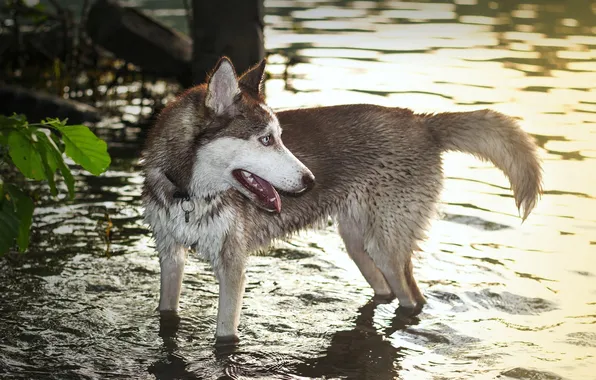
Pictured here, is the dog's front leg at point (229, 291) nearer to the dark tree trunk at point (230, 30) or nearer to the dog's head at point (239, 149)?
the dog's head at point (239, 149)

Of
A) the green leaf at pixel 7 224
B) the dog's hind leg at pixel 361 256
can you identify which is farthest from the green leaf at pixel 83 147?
the dog's hind leg at pixel 361 256

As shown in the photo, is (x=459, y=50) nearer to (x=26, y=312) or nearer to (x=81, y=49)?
(x=81, y=49)

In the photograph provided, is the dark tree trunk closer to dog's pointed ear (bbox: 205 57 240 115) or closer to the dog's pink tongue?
the dog's pink tongue

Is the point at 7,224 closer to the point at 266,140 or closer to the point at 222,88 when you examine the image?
the point at 222,88

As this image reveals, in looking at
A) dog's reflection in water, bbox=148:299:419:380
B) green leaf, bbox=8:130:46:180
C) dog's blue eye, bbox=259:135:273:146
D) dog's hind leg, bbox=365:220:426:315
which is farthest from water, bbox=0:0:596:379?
green leaf, bbox=8:130:46:180

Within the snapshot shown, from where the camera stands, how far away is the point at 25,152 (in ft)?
12.0

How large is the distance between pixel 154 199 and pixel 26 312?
138 cm

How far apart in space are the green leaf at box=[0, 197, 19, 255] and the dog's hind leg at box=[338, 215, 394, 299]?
11.3 ft

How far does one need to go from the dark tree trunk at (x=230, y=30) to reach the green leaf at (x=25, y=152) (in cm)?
851

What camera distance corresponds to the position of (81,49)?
1502cm

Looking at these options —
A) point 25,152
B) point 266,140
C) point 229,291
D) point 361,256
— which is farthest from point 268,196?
point 25,152

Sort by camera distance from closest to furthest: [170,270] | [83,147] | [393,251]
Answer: [83,147] < [170,270] < [393,251]

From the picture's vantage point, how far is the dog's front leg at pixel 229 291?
20.1 feet

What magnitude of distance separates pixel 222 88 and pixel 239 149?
0.38 meters
